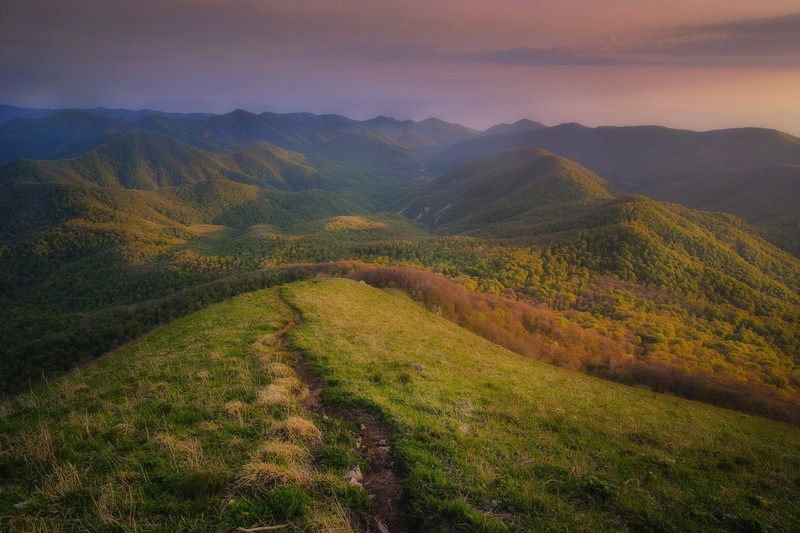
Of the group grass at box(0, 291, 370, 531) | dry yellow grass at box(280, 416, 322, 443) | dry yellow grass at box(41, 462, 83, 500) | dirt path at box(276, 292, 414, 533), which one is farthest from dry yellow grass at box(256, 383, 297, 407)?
dry yellow grass at box(41, 462, 83, 500)

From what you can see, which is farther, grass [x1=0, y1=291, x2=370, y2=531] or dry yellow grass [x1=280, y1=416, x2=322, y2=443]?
dry yellow grass [x1=280, y1=416, x2=322, y2=443]

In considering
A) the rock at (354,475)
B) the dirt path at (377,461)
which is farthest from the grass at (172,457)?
the dirt path at (377,461)

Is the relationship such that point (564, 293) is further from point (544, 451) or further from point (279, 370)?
point (279, 370)

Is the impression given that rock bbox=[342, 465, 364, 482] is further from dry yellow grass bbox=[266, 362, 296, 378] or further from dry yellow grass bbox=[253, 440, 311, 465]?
dry yellow grass bbox=[266, 362, 296, 378]

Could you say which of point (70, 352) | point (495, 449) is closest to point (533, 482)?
point (495, 449)

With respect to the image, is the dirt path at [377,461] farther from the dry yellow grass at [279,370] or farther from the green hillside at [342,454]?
the dry yellow grass at [279,370]

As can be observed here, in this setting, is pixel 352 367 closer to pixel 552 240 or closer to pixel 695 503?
pixel 695 503
